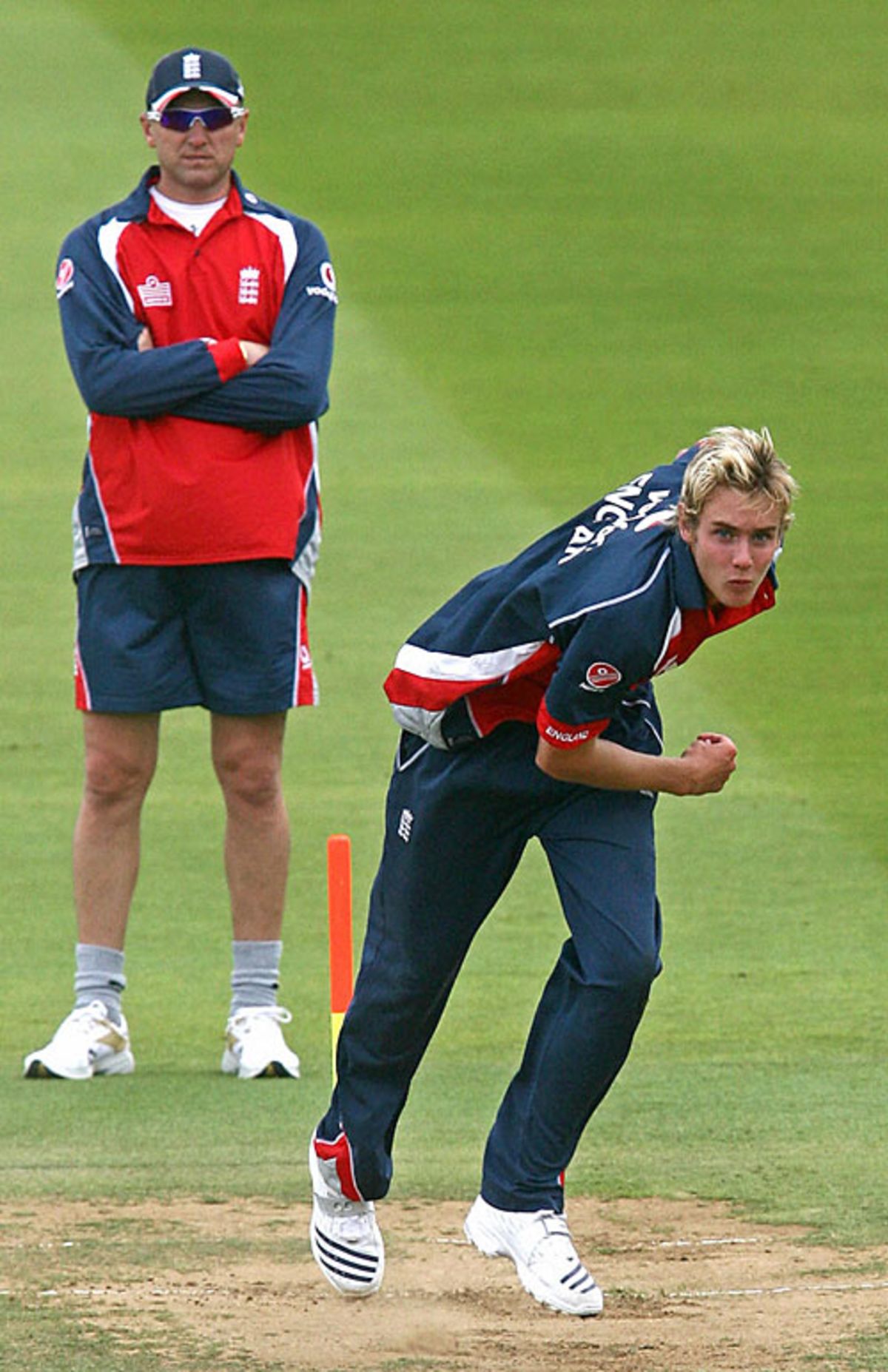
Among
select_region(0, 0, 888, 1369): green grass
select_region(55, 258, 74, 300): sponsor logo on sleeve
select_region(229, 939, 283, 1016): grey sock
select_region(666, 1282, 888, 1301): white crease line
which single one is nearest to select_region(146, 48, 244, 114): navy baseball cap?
select_region(55, 258, 74, 300): sponsor logo on sleeve

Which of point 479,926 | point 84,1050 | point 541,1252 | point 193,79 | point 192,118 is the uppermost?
point 193,79

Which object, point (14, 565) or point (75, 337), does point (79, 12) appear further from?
point (75, 337)

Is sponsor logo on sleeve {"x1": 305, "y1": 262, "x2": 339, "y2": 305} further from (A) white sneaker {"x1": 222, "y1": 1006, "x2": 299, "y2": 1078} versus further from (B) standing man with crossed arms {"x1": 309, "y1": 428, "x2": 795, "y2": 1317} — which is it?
(B) standing man with crossed arms {"x1": 309, "y1": 428, "x2": 795, "y2": 1317}

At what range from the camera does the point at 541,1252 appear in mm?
5605

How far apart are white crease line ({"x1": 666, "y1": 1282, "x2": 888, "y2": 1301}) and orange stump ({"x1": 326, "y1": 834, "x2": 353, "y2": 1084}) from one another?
104 cm

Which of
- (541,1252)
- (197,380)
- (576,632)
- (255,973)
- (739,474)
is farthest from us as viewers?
(255,973)

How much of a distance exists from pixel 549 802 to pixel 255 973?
2192mm

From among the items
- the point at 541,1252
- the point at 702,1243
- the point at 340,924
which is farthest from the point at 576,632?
the point at 702,1243

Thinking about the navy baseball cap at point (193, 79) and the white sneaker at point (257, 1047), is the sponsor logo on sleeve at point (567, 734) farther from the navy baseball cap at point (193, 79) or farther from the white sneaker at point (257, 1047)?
the navy baseball cap at point (193, 79)

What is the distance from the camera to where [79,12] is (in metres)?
20.8

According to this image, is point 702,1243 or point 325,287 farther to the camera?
point 325,287

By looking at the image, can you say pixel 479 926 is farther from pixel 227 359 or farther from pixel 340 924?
pixel 227 359

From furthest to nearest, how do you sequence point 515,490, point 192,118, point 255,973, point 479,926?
point 515,490, point 255,973, point 192,118, point 479,926

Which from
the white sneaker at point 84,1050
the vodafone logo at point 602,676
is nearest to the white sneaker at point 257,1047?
the white sneaker at point 84,1050
